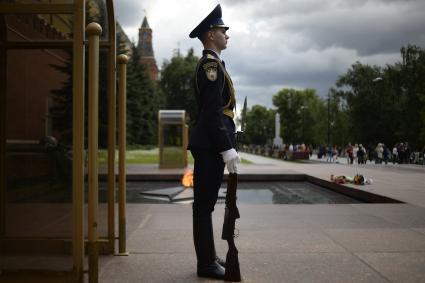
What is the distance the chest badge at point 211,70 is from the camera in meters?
3.91

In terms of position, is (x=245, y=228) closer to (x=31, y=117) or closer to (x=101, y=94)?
(x=101, y=94)

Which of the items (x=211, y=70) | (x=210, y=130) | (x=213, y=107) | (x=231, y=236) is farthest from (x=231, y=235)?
(x=211, y=70)

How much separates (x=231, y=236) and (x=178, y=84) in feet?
233

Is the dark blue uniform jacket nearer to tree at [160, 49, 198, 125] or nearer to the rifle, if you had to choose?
the rifle

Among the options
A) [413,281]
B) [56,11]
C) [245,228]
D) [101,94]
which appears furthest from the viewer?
[245,228]

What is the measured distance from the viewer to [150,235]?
19.0ft

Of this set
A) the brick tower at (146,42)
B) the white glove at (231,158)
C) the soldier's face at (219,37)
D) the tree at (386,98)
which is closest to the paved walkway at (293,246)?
the white glove at (231,158)

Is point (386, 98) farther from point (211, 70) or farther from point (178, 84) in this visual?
point (211, 70)

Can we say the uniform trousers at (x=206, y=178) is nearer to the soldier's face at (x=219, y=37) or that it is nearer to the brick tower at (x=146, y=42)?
the soldier's face at (x=219, y=37)

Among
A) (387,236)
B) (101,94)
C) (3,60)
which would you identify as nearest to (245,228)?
(387,236)

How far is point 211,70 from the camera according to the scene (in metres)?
3.93

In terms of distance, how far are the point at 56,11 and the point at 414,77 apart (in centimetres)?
5047

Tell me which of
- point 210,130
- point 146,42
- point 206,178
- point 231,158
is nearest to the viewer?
point 231,158

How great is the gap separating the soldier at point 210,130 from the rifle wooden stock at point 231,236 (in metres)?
0.13
